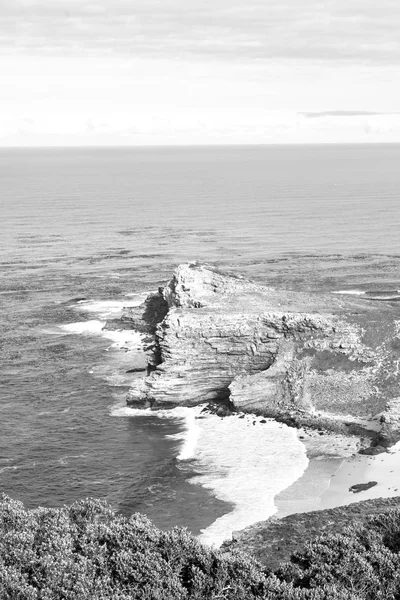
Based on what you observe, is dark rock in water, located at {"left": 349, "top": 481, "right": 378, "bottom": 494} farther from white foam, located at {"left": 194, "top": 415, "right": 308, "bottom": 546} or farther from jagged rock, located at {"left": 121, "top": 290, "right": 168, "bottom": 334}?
jagged rock, located at {"left": 121, "top": 290, "right": 168, "bottom": 334}

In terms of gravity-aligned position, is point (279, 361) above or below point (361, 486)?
above

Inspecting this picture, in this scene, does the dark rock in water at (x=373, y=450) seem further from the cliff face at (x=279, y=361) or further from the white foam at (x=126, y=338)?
the white foam at (x=126, y=338)

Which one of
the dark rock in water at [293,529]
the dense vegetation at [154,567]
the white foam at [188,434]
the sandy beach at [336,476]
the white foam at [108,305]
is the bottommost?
the sandy beach at [336,476]

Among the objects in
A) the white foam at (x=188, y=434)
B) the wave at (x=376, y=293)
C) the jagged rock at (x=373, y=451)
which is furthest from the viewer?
the wave at (x=376, y=293)

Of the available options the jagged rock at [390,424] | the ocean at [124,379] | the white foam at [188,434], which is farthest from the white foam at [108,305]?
the jagged rock at [390,424]

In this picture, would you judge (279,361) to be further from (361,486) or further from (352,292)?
(352,292)

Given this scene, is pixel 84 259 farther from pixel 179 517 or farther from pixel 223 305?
pixel 179 517

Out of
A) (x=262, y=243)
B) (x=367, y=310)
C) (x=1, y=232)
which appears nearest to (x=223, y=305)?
(x=367, y=310)

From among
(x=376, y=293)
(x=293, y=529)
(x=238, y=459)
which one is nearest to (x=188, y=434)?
(x=238, y=459)
